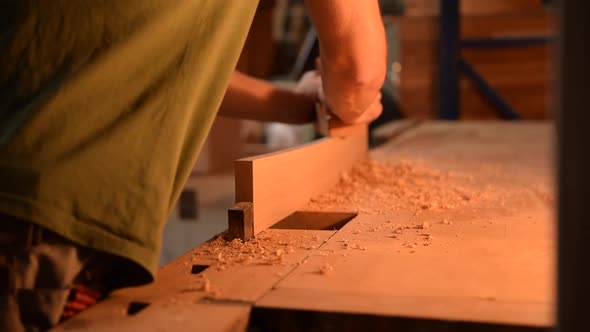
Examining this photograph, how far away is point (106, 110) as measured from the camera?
772mm

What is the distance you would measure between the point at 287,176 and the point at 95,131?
0.48m

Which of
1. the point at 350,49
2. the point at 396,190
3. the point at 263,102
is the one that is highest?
the point at 350,49

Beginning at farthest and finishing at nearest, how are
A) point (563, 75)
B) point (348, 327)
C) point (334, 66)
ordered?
point (334, 66) < point (348, 327) < point (563, 75)

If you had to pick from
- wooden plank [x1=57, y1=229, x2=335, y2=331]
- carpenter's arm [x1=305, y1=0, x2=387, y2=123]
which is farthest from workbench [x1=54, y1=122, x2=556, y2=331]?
carpenter's arm [x1=305, y1=0, x2=387, y2=123]

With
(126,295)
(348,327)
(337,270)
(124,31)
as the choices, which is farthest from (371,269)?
(124,31)

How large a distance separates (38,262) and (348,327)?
0.34m

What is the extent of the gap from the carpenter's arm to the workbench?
216 mm

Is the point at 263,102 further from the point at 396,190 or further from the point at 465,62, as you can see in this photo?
the point at 465,62

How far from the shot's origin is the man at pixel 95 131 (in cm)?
70

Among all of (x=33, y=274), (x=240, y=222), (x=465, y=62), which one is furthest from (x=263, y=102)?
(x=465, y=62)

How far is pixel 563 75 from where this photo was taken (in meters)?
0.40

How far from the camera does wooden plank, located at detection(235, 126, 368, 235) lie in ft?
3.34

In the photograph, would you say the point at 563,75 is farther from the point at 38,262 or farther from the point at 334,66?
the point at 334,66

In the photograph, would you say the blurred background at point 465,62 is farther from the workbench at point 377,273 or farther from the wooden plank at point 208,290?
the wooden plank at point 208,290
